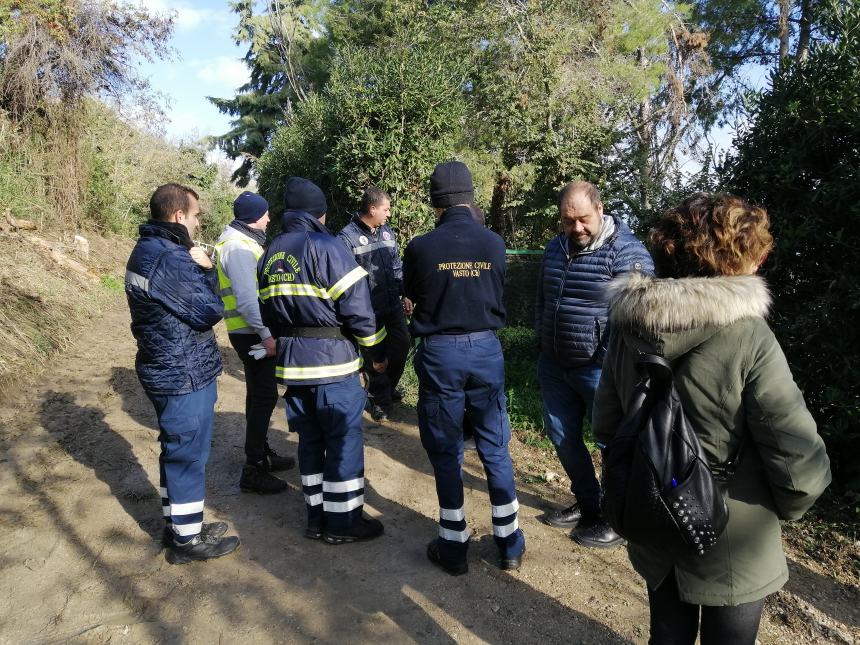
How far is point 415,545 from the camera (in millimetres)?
3678

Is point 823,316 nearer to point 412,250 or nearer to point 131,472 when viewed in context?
point 412,250

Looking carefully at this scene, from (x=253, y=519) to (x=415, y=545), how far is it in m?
1.13

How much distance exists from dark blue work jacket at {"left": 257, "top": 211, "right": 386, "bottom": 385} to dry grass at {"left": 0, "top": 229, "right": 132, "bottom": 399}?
4101mm

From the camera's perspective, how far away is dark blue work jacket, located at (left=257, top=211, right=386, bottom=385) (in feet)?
11.1

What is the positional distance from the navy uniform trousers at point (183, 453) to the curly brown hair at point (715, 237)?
266 cm

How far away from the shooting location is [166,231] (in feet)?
10.8

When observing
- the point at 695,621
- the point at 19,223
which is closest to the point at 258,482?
the point at 695,621

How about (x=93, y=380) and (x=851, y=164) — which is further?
(x=93, y=380)

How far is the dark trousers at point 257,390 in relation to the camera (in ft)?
14.0

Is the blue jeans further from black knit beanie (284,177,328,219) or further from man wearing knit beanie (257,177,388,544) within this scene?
black knit beanie (284,177,328,219)

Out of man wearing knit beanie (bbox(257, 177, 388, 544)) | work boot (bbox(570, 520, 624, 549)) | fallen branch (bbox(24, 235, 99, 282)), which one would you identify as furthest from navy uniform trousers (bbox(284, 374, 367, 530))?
fallen branch (bbox(24, 235, 99, 282))

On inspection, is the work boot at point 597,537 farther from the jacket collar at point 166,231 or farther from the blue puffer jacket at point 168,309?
the jacket collar at point 166,231

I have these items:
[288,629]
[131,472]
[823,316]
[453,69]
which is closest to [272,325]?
[288,629]

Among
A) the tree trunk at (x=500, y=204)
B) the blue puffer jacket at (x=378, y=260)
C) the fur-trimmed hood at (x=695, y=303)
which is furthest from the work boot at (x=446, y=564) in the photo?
the tree trunk at (x=500, y=204)
